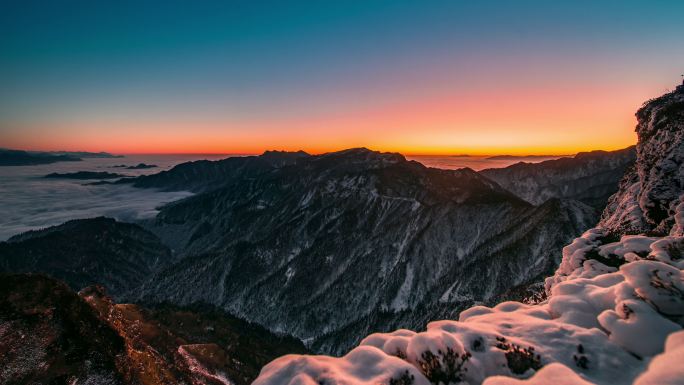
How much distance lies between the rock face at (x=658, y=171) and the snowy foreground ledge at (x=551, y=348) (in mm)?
24458

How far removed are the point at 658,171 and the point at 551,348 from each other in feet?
143

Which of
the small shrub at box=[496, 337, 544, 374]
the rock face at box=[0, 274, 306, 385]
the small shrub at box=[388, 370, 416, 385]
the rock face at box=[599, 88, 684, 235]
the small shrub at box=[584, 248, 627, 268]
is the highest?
the rock face at box=[599, 88, 684, 235]

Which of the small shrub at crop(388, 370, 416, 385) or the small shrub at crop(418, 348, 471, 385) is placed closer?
the small shrub at crop(388, 370, 416, 385)

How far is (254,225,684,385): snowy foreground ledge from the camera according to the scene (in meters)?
13.7

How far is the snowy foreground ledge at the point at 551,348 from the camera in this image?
45.1 feet

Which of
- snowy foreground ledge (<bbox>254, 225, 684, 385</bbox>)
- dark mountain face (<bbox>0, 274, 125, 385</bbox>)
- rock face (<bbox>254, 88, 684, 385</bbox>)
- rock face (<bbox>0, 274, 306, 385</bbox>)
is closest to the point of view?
snowy foreground ledge (<bbox>254, 225, 684, 385</bbox>)

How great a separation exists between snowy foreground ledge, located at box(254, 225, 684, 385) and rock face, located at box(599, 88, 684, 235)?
2446 cm

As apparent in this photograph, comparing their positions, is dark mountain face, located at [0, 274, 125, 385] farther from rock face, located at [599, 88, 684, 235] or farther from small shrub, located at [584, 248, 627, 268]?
rock face, located at [599, 88, 684, 235]

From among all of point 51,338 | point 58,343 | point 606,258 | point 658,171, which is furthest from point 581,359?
point 51,338

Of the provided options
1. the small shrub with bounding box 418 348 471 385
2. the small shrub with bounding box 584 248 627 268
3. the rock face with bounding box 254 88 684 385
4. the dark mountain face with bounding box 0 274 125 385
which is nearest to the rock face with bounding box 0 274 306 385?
the dark mountain face with bounding box 0 274 125 385

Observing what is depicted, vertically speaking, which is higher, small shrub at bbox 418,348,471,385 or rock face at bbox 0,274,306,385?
small shrub at bbox 418,348,471,385

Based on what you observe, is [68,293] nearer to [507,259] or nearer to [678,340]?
[678,340]

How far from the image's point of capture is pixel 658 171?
44500 mm

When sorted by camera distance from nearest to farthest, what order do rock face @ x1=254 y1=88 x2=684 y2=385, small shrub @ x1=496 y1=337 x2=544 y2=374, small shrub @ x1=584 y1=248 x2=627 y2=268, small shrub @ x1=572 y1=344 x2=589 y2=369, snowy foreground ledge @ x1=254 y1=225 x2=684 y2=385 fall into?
snowy foreground ledge @ x1=254 y1=225 x2=684 y2=385, rock face @ x1=254 y1=88 x2=684 y2=385, small shrub @ x1=572 y1=344 x2=589 y2=369, small shrub @ x1=496 y1=337 x2=544 y2=374, small shrub @ x1=584 y1=248 x2=627 y2=268
